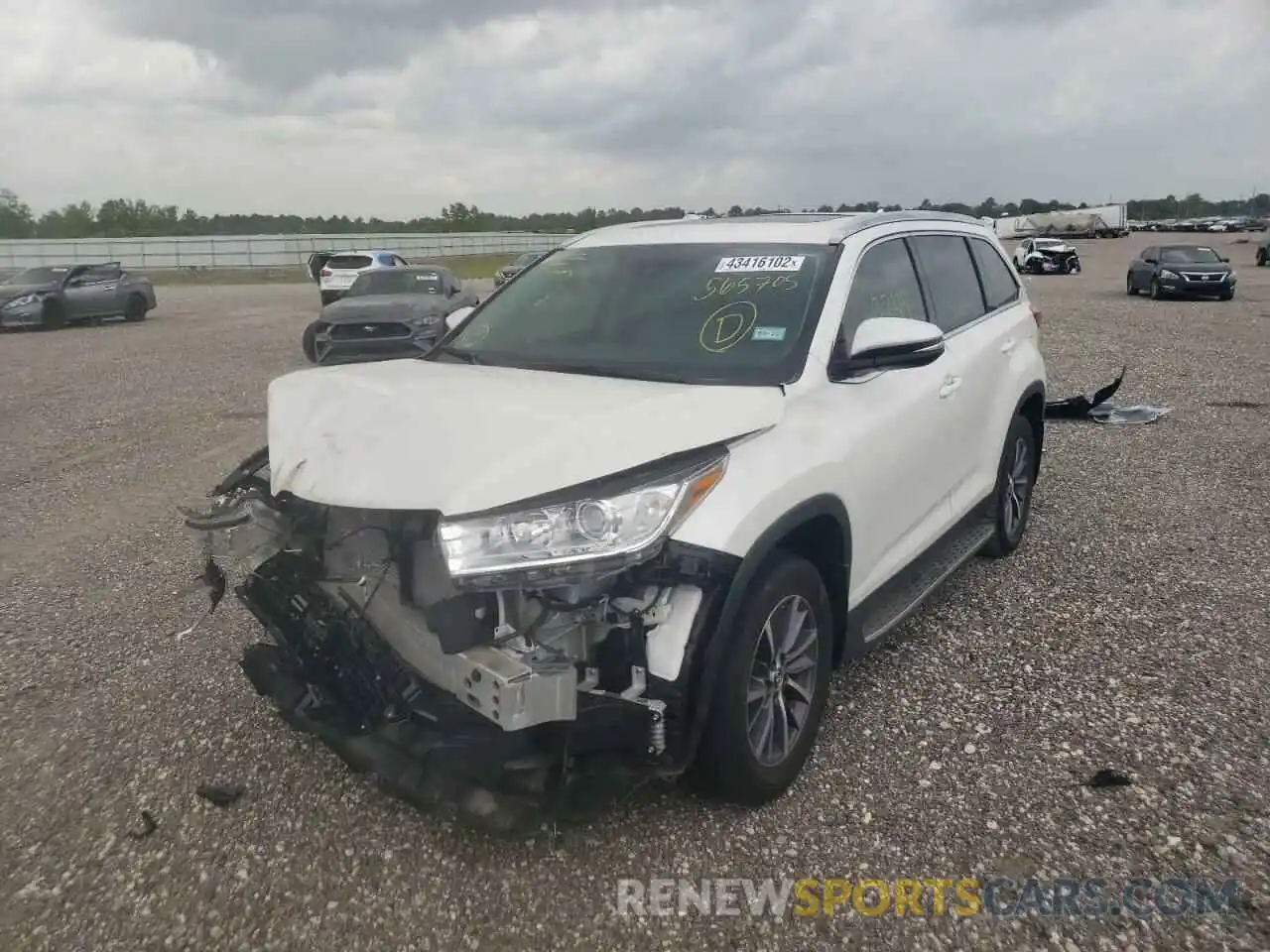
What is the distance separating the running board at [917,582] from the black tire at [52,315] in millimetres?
22288

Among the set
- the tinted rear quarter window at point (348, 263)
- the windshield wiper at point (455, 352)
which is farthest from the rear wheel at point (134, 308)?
the windshield wiper at point (455, 352)

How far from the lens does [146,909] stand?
2730 millimetres

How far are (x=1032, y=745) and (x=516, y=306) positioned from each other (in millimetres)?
2790

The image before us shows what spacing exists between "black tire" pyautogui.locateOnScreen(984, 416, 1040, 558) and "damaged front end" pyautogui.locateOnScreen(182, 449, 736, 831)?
2.83 metres

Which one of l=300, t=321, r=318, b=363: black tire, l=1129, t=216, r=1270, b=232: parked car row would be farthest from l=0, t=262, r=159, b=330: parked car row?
l=1129, t=216, r=1270, b=232: parked car row

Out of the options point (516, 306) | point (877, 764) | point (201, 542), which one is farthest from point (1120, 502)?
point (201, 542)

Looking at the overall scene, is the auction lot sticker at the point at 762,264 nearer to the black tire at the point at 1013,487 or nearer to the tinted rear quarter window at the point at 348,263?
the black tire at the point at 1013,487

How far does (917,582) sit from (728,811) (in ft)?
4.80

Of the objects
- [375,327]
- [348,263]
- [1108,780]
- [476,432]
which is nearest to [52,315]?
[348,263]

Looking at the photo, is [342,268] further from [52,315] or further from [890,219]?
[890,219]

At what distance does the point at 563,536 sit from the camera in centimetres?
258

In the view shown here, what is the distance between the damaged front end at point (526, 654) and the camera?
2547 millimetres

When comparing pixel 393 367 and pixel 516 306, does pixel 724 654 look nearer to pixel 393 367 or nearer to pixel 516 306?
pixel 393 367

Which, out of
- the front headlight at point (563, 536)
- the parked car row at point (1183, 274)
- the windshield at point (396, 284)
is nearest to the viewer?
the front headlight at point (563, 536)
